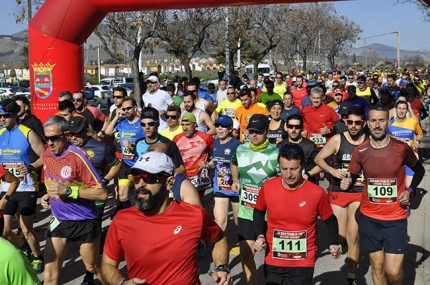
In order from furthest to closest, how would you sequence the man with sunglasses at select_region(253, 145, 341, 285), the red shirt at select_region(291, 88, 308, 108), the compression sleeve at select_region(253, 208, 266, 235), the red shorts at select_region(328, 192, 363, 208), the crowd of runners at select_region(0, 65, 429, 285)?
the red shirt at select_region(291, 88, 308, 108)
the red shorts at select_region(328, 192, 363, 208)
the compression sleeve at select_region(253, 208, 266, 235)
the man with sunglasses at select_region(253, 145, 341, 285)
the crowd of runners at select_region(0, 65, 429, 285)

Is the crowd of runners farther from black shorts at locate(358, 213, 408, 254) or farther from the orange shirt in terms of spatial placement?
the orange shirt

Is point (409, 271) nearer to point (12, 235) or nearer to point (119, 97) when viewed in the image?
point (12, 235)

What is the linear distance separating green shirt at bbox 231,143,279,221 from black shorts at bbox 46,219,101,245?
1432mm

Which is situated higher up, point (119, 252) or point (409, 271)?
point (119, 252)

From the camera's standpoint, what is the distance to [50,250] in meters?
5.18

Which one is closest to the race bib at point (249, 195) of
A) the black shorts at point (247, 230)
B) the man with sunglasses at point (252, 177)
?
the man with sunglasses at point (252, 177)

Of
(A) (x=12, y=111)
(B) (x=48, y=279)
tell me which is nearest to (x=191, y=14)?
(A) (x=12, y=111)

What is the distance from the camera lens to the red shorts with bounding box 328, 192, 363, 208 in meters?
6.12

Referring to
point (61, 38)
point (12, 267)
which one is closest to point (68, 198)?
point (12, 267)

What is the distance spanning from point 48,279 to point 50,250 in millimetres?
272

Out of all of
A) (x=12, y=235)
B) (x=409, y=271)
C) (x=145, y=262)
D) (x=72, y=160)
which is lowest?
(x=409, y=271)

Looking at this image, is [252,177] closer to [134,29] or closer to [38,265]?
[38,265]

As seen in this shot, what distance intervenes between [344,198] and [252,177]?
3.95 feet

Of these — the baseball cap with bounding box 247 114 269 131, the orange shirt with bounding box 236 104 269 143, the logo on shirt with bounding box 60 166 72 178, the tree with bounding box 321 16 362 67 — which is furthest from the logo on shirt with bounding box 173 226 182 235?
the tree with bounding box 321 16 362 67
